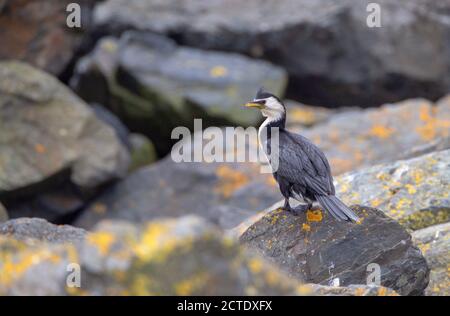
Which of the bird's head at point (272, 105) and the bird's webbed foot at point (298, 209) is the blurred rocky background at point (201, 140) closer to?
the bird's webbed foot at point (298, 209)

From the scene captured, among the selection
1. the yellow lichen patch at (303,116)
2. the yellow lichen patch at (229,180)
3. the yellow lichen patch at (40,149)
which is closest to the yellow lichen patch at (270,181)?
the yellow lichen patch at (229,180)

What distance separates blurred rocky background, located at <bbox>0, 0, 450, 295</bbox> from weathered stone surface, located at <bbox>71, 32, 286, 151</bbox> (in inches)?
1.2

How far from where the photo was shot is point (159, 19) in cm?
1664

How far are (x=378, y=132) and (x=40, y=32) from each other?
601cm

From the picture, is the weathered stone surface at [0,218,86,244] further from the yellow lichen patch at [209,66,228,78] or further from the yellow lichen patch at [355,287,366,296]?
the yellow lichen patch at [209,66,228,78]

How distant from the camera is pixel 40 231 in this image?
23.0ft

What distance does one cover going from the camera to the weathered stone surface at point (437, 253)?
7184 millimetres

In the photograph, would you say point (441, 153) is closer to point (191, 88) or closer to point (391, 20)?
point (191, 88)

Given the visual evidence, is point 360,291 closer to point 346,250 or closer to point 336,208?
point 346,250

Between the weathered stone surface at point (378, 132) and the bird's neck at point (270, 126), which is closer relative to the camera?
the bird's neck at point (270, 126)

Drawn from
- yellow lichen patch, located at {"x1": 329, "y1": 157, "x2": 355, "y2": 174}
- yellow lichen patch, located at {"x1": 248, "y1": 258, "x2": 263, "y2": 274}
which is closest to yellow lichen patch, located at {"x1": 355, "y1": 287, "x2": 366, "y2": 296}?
yellow lichen patch, located at {"x1": 248, "y1": 258, "x2": 263, "y2": 274}

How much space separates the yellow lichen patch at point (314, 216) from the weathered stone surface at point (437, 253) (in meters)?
1.05
